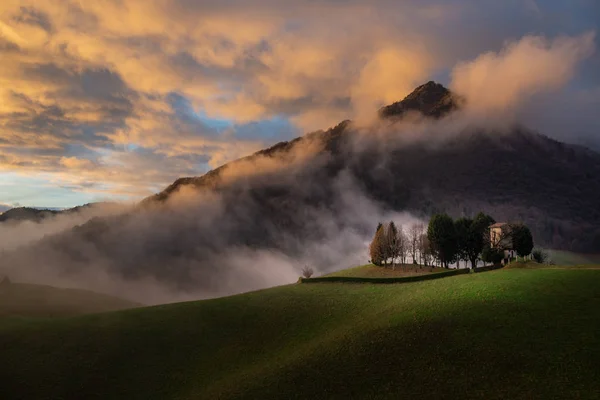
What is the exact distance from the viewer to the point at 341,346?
6128 centimetres

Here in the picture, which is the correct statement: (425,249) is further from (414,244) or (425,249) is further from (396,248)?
(396,248)

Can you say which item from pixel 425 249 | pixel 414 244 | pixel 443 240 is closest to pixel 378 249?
pixel 425 249

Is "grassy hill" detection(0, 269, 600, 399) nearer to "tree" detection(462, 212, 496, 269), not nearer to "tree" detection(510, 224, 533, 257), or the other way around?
"tree" detection(510, 224, 533, 257)

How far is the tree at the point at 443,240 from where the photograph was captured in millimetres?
138500

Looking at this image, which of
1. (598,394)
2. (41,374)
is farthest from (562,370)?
(41,374)

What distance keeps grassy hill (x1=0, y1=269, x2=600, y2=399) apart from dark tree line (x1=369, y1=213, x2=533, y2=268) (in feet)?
156

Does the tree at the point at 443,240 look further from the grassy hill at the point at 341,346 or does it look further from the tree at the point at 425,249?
the grassy hill at the point at 341,346

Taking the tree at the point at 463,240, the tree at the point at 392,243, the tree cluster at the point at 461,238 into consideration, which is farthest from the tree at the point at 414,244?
the tree at the point at 463,240

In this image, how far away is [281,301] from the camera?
287ft

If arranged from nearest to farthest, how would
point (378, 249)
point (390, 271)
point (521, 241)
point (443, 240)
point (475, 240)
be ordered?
point (521, 241), point (390, 271), point (475, 240), point (443, 240), point (378, 249)

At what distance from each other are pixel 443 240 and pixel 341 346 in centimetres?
8685

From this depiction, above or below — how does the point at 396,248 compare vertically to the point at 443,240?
below

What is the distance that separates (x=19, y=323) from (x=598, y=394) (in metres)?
92.6

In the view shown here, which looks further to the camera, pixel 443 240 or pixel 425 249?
pixel 425 249
